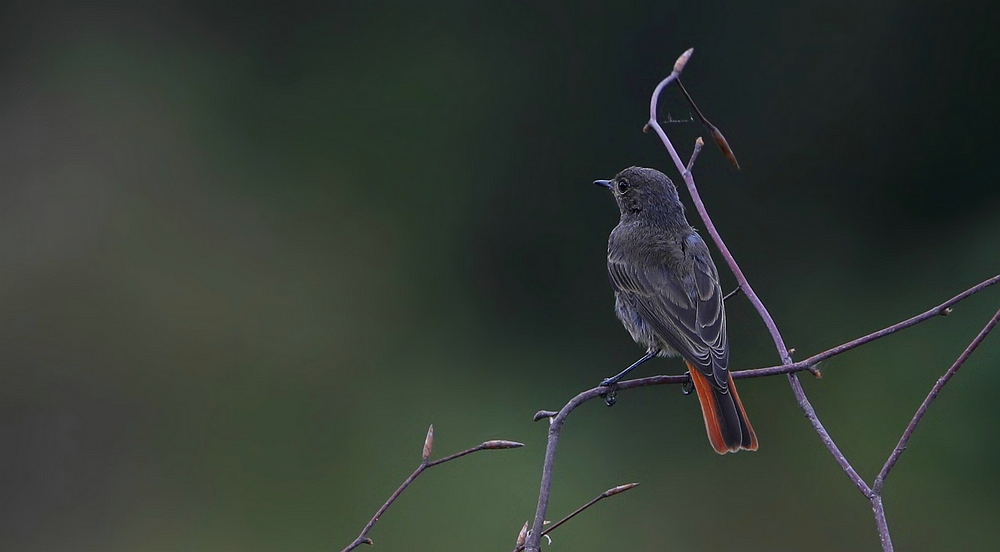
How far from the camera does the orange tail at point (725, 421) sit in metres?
3.38

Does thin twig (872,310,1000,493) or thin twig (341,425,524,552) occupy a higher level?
thin twig (341,425,524,552)

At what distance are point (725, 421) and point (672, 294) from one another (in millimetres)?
714

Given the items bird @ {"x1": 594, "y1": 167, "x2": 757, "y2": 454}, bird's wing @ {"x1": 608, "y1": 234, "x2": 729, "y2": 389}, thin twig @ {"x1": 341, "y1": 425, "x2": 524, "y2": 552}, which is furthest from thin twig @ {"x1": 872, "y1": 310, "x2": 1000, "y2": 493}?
bird's wing @ {"x1": 608, "y1": 234, "x2": 729, "y2": 389}

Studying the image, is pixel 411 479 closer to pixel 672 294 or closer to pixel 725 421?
pixel 725 421

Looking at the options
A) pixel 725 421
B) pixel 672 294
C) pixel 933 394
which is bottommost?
pixel 725 421

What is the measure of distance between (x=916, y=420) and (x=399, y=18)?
28.6ft

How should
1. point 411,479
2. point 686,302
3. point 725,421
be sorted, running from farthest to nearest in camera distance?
point 686,302 < point 725,421 < point 411,479

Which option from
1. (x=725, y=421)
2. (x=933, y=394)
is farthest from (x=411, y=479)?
(x=725, y=421)

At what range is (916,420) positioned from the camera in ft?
6.29

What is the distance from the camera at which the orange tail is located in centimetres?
338

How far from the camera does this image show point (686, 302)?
4016 mm

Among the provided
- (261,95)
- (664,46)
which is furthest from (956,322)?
(261,95)

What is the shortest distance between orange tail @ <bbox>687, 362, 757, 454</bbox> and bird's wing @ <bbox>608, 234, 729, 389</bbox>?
0.08 meters

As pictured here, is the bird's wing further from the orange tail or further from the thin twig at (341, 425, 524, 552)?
the thin twig at (341, 425, 524, 552)
